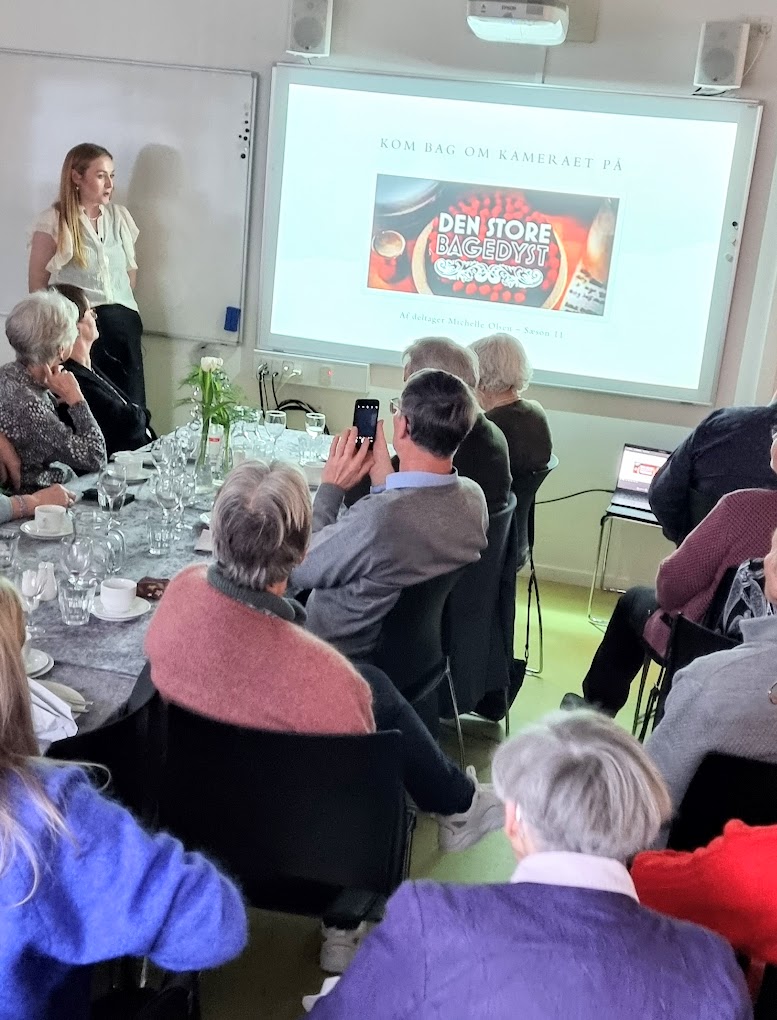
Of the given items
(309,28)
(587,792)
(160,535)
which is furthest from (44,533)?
(309,28)

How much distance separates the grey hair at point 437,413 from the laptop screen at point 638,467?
2478 mm

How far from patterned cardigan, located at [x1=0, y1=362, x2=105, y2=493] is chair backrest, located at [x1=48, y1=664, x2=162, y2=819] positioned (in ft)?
5.21

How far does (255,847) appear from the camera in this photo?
1883 mm

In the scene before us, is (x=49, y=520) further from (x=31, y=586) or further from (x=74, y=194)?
(x=74, y=194)

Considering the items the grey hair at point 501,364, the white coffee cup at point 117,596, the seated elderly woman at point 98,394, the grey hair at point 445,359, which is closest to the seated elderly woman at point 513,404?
the grey hair at point 501,364

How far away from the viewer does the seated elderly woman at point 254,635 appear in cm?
186

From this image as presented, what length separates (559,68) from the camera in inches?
189

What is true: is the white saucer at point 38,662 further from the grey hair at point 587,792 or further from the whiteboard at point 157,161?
the whiteboard at point 157,161

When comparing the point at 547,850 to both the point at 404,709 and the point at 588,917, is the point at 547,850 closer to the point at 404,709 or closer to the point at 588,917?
the point at 588,917

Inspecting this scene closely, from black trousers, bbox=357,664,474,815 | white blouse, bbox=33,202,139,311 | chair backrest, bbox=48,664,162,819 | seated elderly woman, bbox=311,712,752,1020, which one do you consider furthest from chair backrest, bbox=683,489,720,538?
white blouse, bbox=33,202,139,311

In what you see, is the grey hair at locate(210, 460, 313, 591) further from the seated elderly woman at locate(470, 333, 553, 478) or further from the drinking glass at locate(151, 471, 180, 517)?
the seated elderly woman at locate(470, 333, 553, 478)

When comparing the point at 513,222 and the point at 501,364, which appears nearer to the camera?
the point at 501,364

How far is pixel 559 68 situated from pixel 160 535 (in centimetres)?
316

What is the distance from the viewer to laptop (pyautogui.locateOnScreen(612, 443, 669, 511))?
4961 mm
